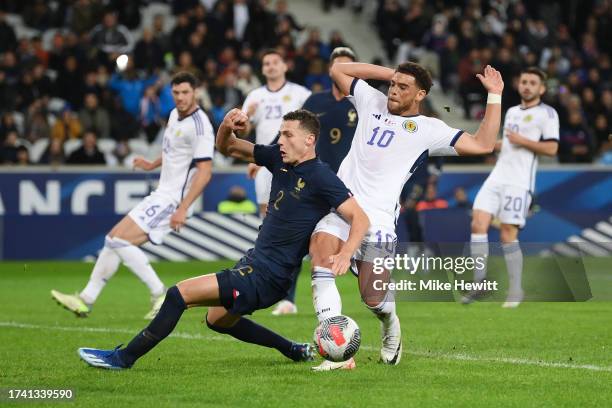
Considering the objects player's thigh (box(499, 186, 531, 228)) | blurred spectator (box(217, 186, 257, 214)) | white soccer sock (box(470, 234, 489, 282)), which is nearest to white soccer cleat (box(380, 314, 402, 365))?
white soccer sock (box(470, 234, 489, 282))

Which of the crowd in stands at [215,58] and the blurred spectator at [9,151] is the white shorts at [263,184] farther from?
the blurred spectator at [9,151]

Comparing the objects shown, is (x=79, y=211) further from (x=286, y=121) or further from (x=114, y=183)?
(x=286, y=121)

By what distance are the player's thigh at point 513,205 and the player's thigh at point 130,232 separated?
4221 millimetres

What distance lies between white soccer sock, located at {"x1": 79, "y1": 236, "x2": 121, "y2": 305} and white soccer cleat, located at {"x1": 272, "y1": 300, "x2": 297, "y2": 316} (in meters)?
1.78

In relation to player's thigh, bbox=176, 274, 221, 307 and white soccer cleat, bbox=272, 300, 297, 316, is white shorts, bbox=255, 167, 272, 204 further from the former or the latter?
player's thigh, bbox=176, 274, 221, 307

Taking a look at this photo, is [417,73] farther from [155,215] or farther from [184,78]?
[155,215]

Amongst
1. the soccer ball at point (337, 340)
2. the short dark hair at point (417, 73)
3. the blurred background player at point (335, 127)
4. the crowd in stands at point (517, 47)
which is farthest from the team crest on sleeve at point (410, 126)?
the crowd in stands at point (517, 47)

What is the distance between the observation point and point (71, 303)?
43.0 ft

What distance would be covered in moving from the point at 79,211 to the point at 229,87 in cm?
449

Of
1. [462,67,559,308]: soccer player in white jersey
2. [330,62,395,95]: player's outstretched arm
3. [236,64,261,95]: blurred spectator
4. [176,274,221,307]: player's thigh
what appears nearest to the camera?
[176,274,221,307]: player's thigh

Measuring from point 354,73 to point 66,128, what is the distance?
14.4 metres

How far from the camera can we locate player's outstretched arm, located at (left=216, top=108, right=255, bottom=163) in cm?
892

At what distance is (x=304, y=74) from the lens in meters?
25.8

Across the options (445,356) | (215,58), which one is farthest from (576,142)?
(445,356)
